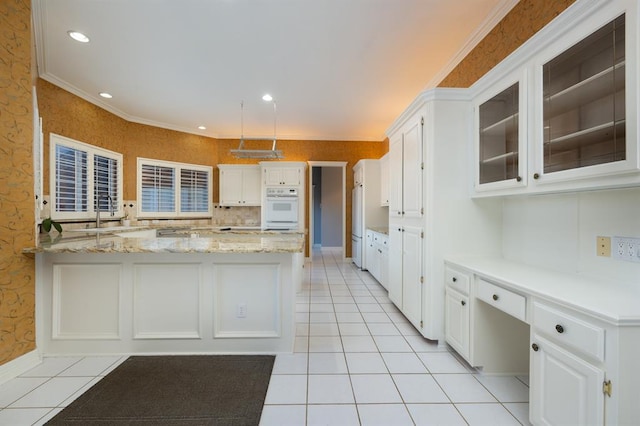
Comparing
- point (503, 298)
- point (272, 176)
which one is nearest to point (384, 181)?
point (272, 176)

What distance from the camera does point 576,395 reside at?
1.19 metres

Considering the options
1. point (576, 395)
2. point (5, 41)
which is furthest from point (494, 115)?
point (5, 41)

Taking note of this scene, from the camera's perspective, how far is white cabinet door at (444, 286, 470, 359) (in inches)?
80.3

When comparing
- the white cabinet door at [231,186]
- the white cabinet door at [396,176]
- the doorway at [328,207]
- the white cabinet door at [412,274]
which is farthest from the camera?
the doorway at [328,207]

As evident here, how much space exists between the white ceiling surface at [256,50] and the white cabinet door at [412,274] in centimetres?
195

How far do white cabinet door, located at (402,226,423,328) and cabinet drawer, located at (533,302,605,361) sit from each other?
111cm

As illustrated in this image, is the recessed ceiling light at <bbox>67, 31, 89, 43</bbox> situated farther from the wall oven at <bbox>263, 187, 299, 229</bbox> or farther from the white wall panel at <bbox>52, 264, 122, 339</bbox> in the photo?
the wall oven at <bbox>263, 187, 299, 229</bbox>

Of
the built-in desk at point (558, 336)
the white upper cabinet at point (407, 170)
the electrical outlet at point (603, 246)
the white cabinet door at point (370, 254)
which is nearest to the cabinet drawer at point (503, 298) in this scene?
the built-in desk at point (558, 336)

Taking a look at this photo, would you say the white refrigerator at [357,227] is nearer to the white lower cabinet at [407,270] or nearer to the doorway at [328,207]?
the white lower cabinet at [407,270]

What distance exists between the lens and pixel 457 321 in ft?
7.07

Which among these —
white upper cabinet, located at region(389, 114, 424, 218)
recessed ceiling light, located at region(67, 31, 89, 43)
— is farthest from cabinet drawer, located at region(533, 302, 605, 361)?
recessed ceiling light, located at region(67, 31, 89, 43)

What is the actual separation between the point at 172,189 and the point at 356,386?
17.2ft

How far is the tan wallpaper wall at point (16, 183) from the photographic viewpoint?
74.9 inches

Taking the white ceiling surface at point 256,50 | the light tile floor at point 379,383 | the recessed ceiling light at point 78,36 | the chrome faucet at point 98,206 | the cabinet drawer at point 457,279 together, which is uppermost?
the white ceiling surface at point 256,50
